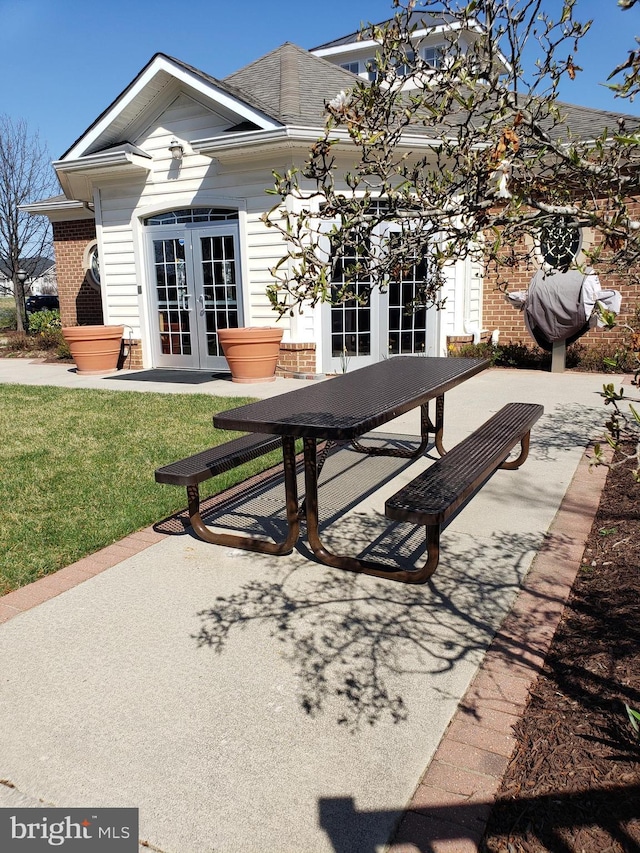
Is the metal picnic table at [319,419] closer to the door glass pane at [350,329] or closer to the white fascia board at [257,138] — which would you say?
the white fascia board at [257,138]

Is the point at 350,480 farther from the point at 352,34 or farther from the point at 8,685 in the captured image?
the point at 352,34

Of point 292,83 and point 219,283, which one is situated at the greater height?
point 292,83

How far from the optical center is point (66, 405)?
29.6 feet

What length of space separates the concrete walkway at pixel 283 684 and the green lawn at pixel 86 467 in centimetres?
29

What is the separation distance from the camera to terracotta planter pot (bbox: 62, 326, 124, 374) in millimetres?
12258

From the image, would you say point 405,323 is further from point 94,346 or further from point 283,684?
point 283,684

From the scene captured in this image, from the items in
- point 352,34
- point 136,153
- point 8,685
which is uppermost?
point 352,34

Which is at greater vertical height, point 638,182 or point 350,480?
point 638,182

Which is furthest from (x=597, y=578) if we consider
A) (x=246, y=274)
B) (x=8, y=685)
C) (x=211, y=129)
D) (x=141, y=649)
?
(x=211, y=129)

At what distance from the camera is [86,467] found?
5.93 metres

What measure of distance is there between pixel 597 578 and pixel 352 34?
22.7 meters

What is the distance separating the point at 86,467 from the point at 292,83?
33.0ft

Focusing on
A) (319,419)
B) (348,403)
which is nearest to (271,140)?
(348,403)

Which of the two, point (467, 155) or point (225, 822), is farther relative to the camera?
point (467, 155)
